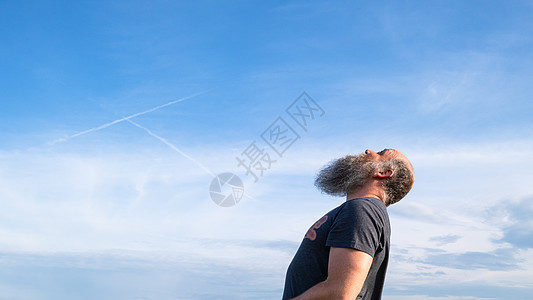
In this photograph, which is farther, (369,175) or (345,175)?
(345,175)

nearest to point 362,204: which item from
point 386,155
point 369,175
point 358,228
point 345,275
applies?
point 358,228

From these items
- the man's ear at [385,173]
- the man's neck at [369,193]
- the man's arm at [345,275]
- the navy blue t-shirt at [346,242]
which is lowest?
the man's arm at [345,275]

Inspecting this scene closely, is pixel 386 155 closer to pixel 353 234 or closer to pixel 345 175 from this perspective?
pixel 345 175

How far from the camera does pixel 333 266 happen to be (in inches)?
159

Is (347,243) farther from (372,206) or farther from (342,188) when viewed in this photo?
(342,188)

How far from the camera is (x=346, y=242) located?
4.05 metres

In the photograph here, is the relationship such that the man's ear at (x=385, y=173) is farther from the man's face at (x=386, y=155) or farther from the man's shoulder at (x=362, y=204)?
the man's shoulder at (x=362, y=204)

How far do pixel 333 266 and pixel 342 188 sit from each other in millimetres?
1527

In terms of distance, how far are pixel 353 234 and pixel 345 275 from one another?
0.34m

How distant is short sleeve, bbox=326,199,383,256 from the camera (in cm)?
405

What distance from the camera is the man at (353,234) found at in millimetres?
4004

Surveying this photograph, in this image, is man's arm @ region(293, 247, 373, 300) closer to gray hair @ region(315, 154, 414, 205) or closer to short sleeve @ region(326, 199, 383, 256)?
short sleeve @ region(326, 199, 383, 256)

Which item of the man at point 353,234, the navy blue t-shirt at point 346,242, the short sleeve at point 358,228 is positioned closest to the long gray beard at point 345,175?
the man at point 353,234

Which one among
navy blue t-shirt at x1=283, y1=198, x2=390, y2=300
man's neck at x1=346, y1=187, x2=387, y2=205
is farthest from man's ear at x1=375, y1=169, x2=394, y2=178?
navy blue t-shirt at x1=283, y1=198, x2=390, y2=300
